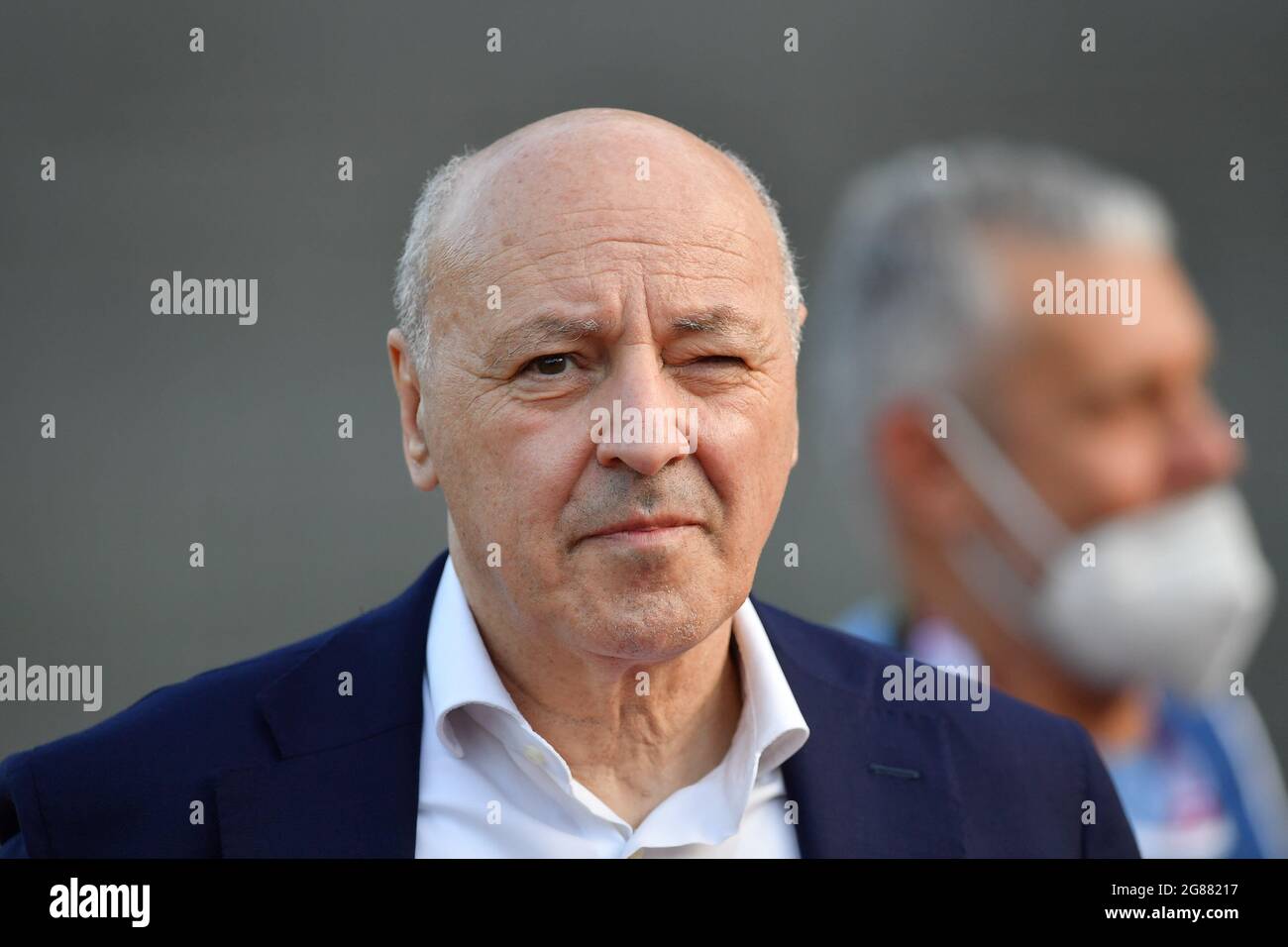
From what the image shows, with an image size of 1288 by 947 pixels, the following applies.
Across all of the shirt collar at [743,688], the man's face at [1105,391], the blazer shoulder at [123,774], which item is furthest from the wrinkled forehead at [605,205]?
the man's face at [1105,391]

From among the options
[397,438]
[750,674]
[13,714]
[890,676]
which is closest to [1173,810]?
[890,676]

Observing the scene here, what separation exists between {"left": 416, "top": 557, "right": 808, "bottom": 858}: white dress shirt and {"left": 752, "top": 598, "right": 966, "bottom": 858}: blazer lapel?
2.3 inches

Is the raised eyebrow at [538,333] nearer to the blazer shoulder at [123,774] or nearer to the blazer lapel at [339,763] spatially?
the blazer lapel at [339,763]

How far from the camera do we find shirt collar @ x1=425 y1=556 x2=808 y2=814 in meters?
2.51

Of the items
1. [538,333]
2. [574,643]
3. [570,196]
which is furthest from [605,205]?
[574,643]

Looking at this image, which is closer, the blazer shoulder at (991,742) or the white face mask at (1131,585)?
the blazer shoulder at (991,742)

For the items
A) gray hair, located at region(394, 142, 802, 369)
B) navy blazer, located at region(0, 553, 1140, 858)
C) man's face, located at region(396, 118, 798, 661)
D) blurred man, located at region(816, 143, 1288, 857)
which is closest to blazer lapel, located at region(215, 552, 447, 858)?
navy blazer, located at region(0, 553, 1140, 858)

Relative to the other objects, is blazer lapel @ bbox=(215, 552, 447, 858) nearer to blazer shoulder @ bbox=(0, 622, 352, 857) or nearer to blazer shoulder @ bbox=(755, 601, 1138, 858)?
blazer shoulder @ bbox=(0, 622, 352, 857)

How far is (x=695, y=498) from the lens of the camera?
7.97ft

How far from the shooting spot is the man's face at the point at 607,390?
2400 millimetres

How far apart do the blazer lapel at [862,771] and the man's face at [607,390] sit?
1.19 ft

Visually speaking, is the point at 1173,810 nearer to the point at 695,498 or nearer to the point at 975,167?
the point at 975,167

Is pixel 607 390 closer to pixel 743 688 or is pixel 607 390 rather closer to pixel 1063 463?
pixel 743 688

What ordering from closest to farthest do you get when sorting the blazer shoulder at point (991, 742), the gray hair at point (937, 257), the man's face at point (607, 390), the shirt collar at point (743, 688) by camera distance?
the man's face at point (607, 390), the shirt collar at point (743, 688), the blazer shoulder at point (991, 742), the gray hair at point (937, 257)
